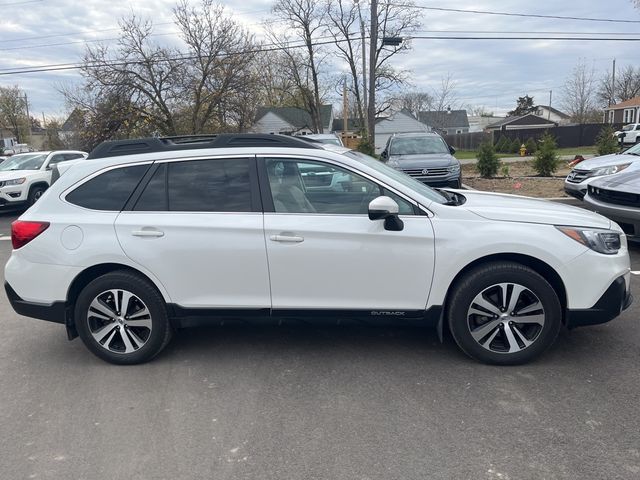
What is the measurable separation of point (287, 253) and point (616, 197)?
5.24 m

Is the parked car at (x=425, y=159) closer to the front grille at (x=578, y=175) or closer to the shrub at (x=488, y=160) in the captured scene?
the front grille at (x=578, y=175)

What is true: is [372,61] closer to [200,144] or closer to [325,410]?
[200,144]

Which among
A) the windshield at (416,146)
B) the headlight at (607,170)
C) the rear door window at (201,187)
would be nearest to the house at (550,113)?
the windshield at (416,146)

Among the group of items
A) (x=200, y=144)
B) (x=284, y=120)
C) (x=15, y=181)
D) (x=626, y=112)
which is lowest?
(x=15, y=181)

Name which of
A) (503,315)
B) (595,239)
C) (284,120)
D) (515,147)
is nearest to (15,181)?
(503,315)

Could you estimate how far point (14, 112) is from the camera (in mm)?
71688

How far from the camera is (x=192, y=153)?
13.4 feet

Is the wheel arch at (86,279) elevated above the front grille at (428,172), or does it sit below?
below

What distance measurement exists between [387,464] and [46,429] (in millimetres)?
2116

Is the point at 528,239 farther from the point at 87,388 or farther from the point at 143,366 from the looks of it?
the point at 87,388

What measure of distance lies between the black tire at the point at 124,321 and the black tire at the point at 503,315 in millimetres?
2206

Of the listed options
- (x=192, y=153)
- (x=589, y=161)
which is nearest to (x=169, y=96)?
(x=589, y=161)

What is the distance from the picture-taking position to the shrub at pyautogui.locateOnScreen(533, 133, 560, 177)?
17.2 meters

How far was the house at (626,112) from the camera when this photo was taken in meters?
60.1
